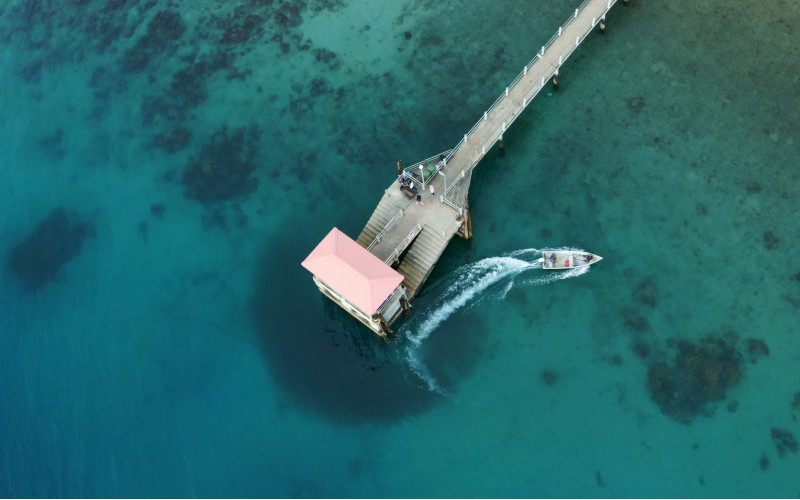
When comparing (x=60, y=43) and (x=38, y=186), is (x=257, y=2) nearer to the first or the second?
(x=60, y=43)

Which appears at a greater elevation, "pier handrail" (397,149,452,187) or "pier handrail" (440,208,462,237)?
"pier handrail" (397,149,452,187)

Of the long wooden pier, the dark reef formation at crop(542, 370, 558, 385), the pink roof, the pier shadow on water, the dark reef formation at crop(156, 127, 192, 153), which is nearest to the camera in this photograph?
the pink roof

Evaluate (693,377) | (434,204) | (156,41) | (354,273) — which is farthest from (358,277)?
(156,41)

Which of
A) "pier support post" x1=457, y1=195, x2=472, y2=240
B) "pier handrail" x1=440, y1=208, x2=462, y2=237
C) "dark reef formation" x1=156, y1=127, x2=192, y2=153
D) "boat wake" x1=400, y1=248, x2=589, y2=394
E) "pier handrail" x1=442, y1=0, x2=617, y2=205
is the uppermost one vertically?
"pier handrail" x1=442, y1=0, x2=617, y2=205

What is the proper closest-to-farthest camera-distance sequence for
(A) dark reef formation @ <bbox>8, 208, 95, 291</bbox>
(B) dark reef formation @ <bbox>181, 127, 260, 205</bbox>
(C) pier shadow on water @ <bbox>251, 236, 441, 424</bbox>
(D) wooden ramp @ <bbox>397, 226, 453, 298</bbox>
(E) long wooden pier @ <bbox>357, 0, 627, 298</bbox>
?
(C) pier shadow on water @ <bbox>251, 236, 441, 424</bbox> → (D) wooden ramp @ <bbox>397, 226, 453, 298</bbox> → (E) long wooden pier @ <bbox>357, 0, 627, 298</bbox> → (A) dark reef formation @ <bbox>8, 208, 95, 291</bbox> → (B) dark reef formation @ <bbox>181, 127, 260, 205</bbox>

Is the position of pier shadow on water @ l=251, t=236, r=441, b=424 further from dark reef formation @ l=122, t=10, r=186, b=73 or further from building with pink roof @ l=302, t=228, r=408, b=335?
dark reef formation @ l=122, t=10, r=186, b=73

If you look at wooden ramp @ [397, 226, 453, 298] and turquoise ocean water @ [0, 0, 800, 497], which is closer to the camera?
turquoise ocean water @ [0, 0, 800, 497]

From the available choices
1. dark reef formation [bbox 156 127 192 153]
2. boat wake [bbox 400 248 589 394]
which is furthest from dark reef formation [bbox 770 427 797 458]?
dark reef formation [bbox 156 127 192 153]
